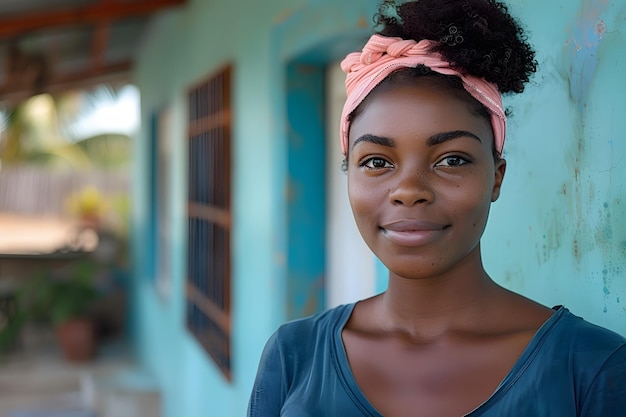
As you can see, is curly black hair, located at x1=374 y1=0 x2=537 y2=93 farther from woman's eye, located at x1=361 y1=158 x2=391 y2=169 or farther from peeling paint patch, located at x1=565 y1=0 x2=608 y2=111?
peeling paint patch, located at x1=565 y1=0 x2=608 y2=111

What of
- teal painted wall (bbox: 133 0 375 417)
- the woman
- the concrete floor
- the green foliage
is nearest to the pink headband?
the woman

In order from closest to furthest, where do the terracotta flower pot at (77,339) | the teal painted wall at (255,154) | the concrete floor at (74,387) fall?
the teal painted wall at (255,154) < the concrete floor at (74,387) < the terracotta flower pot at (77,339)

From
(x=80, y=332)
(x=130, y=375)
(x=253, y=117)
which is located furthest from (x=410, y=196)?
(x=80, y=332)

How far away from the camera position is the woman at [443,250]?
1004 millimetres

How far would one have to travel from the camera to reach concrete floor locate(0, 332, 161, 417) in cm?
634

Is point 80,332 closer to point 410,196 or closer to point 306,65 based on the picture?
point 306,65

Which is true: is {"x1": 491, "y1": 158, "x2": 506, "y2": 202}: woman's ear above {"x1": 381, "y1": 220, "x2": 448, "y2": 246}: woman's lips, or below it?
above

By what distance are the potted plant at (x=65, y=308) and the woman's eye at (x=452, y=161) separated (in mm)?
7553

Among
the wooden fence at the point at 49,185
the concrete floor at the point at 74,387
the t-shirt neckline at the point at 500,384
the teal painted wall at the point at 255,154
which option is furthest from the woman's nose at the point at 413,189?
the wooden fence at the point at 49,185

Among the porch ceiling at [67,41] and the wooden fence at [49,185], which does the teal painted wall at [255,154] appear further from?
the wooden fence at [49,185]

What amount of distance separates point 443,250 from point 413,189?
0.30 ft

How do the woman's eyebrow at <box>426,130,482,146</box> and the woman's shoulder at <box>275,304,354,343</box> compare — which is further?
the woman's shoulder at <box>275,304,354,343</box>

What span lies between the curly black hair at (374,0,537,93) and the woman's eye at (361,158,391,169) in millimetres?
158

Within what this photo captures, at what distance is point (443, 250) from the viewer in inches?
40.1
